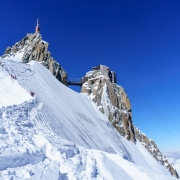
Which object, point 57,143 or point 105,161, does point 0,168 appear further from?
point 105,161

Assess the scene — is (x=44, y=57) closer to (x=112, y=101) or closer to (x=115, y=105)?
(x=112, y=101)

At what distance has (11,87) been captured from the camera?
19953 millimetres

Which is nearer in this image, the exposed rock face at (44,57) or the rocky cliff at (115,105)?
the rocky cliff at (115,105)

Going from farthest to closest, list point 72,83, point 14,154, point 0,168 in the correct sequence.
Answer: point 72,83 → point 14,154 → point 0,168

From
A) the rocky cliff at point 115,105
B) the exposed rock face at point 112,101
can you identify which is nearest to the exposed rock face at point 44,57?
the rocky cliff at point 115,105

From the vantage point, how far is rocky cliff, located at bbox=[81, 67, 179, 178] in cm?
4678

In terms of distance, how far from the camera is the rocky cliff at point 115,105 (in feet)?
153

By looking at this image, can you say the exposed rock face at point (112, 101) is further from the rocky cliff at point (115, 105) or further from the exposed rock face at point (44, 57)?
the exposed rock face at point (44, 57)

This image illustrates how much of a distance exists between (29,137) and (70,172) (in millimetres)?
3298

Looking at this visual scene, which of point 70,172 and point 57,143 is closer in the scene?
point 70,172

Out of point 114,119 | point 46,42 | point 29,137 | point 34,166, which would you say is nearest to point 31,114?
point 29,137

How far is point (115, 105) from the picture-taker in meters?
50.3

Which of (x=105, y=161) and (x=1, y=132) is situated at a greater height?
(x=1, y=132)

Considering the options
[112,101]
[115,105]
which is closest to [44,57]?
[112,101]
